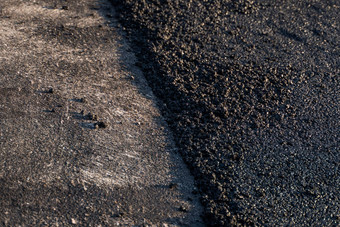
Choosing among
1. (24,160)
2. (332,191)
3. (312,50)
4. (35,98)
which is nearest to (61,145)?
(24,160)

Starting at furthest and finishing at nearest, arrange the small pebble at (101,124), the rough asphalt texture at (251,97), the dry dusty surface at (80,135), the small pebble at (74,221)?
the small pebble at (101,124) → the rough asphalt texture at (251,97) → the dry dusty surface at (80,135) → the small pebble at (74,221)

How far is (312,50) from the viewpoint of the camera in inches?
198

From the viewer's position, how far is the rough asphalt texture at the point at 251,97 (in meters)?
3.26

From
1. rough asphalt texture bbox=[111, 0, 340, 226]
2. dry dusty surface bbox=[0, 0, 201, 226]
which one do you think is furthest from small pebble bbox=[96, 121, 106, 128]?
rough asphalt texture bbox=[111, 0, 340, 226]

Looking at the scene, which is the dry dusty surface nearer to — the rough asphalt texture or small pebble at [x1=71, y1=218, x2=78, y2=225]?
small pebble at [x1=71, y1=218, x2=78, y2=225]

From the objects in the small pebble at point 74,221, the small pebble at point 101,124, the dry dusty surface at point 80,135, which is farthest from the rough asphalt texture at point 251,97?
the small pebble at point 74,221

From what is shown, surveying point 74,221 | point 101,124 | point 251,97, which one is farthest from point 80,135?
point 251,97

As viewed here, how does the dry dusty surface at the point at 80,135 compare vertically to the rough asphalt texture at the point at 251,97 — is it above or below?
below

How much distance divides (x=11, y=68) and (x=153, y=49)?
1.36 metres

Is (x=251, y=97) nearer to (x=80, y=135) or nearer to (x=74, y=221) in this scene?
(x=80, y=135)

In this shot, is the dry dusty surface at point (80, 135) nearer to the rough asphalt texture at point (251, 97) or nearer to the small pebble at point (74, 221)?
the small pebble at point (74, 221)

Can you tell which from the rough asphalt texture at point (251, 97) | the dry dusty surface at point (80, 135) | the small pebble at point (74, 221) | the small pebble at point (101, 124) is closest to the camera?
the small pebble at point (74, 221)

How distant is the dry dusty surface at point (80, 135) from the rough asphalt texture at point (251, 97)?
19cm

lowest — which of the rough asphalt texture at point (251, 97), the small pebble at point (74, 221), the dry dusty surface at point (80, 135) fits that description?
the small pebble at point (74, 221)
